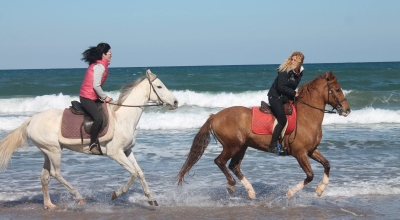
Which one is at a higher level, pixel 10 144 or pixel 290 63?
pixel 290 63

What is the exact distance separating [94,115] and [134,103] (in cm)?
61

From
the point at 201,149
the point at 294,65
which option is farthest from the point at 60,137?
the point at 294,65

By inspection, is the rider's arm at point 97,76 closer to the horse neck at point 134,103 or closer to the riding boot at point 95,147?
the horse neck at point 134,103

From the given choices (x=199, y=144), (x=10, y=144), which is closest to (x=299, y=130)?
(x=199, y=144)

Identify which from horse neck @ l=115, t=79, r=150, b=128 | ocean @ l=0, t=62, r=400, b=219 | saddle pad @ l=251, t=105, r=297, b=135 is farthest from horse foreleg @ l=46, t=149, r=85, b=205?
saddle pad @ l=251, t=105, r=297, b=135

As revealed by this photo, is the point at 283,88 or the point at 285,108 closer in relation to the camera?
the point at 283,88

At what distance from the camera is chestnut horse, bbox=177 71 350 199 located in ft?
25.2

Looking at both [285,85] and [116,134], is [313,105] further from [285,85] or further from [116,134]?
[116,134]

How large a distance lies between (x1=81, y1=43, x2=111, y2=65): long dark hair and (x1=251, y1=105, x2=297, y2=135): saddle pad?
242 cm

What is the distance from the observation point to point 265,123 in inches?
307

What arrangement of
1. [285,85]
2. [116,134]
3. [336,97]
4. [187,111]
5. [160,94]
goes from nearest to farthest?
[116,134] < [160,94] < [285,85] < [336,97] < [187,111]

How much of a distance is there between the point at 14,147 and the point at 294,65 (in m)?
4.22

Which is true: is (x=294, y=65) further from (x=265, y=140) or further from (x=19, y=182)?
(x=19, y=182)

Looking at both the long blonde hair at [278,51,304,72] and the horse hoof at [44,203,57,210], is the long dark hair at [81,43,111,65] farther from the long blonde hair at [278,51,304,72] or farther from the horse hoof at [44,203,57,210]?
the long blonde hair at [278,51,304,72]
